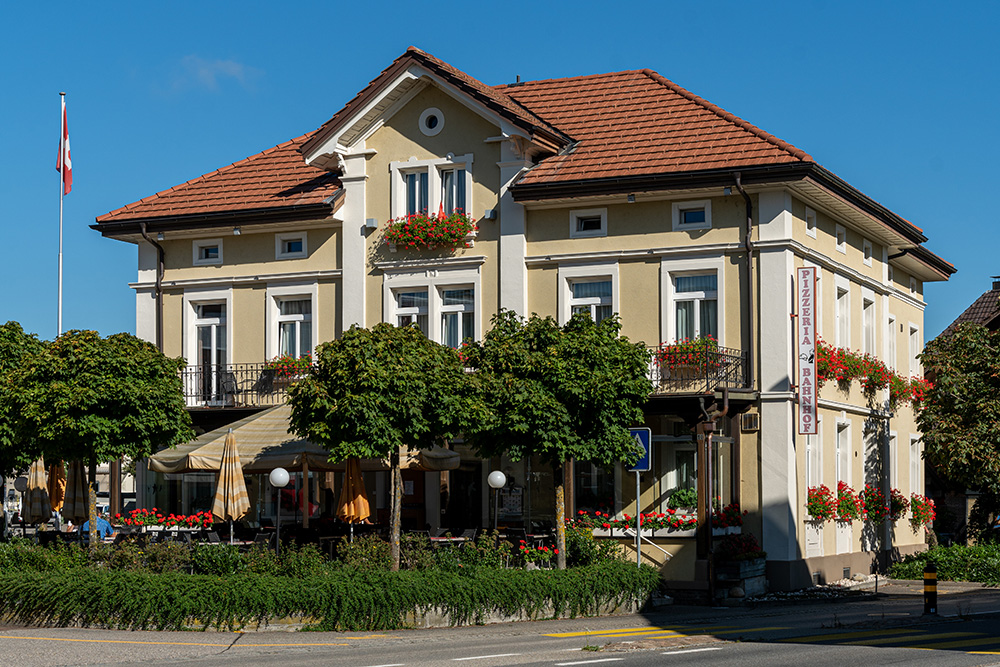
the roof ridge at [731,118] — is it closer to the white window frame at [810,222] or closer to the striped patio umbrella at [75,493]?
the white window frame at [810,222]

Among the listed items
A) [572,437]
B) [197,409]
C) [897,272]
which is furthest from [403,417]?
[897,272]

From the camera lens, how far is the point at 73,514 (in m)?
26.2

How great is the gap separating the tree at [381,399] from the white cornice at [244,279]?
8507mm

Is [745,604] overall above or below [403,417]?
below

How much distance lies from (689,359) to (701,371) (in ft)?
1.13

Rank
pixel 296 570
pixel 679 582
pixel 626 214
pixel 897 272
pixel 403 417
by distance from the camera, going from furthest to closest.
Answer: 1. pixel 897 272
2. pixel 626 214
3. pixel 679 582
4. pixel 403 417
5. pixel 296 570

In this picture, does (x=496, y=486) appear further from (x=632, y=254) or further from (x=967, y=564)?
(x=967, y=564)

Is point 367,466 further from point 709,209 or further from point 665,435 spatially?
point 709,209

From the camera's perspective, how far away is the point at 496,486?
26.5 metres

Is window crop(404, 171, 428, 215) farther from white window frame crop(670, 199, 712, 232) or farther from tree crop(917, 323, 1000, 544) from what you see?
tree crop(917, 323, 1000, 544)

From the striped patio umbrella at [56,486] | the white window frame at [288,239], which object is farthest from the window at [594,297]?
the striped patio umbrella at [56,486]

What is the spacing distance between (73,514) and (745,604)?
13.0 m

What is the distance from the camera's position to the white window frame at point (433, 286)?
98.5ft

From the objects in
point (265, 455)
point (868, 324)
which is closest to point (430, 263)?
point (265, 455)
